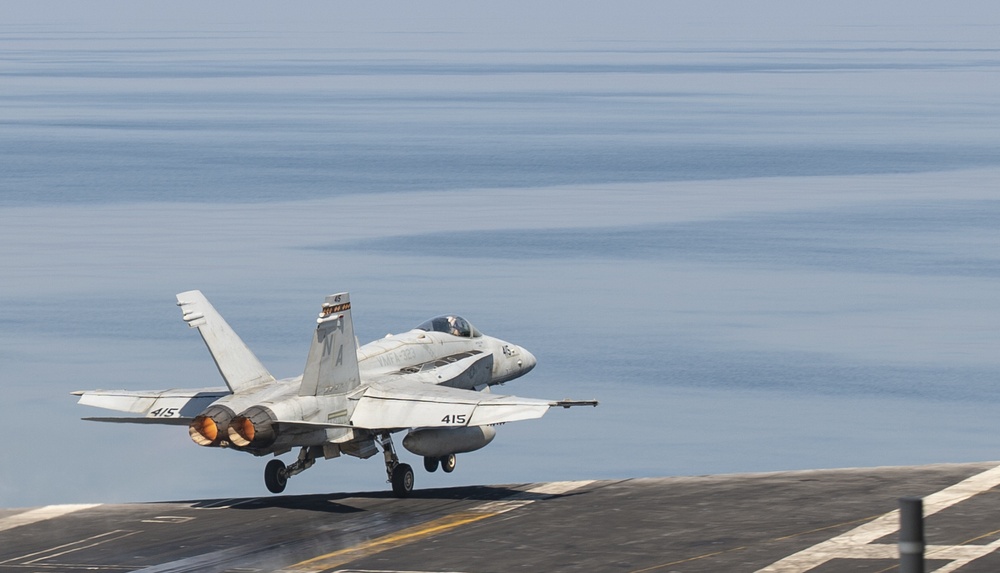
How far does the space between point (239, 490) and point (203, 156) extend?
379ft

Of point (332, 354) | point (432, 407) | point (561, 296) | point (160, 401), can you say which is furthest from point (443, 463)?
point (561, 296)

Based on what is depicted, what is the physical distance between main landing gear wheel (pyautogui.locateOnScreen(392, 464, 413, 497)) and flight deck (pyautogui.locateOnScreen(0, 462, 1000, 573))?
0.25 m

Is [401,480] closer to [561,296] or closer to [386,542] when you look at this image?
[386,542]

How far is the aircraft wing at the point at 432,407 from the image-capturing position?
120 ft

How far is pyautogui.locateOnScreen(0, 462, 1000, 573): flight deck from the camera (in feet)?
103

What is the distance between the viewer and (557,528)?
35.1 meters

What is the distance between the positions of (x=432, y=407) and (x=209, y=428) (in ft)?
18.1

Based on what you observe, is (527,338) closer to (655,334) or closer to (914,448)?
(655,334)

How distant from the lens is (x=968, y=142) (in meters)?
193

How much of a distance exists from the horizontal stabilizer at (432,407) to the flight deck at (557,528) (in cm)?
207

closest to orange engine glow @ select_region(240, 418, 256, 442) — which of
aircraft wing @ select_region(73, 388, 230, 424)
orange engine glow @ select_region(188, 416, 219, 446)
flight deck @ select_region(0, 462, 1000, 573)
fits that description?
orange engine glow @ select_region(188, 416, 219, 446)

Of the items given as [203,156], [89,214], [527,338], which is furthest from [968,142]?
[527,338]

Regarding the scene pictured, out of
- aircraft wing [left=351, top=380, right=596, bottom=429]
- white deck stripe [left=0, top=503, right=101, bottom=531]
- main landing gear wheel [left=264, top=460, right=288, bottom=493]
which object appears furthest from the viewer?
main landing gear wheel [left=264, top=460, right=288, bottom=493]

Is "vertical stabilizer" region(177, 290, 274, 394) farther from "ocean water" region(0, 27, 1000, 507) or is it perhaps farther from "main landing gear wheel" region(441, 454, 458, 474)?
"ocean water" region(0, 27, 1000, 507)
